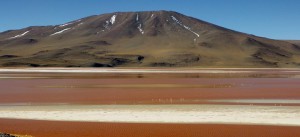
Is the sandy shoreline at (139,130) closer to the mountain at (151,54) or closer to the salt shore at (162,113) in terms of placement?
the salt shore at (162,113)

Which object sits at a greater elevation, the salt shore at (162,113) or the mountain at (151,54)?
the mountain at (151,54)

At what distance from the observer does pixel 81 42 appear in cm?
19288

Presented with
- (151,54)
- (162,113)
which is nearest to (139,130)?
(162,113)

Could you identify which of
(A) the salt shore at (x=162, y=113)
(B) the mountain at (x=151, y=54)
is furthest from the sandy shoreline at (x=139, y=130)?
(B) the mountain at (x=151, y=54)

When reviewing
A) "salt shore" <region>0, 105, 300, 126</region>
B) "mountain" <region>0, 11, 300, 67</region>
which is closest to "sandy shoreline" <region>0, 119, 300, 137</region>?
"salt shore" <region>0, 105, 300, 126</region>

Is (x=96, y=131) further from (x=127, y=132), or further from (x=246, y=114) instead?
(x=246, y=114)

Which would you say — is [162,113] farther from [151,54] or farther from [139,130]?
[151,54]

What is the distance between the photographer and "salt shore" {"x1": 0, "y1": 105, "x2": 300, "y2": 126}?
1900 cm

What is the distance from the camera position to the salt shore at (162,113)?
19.0 m

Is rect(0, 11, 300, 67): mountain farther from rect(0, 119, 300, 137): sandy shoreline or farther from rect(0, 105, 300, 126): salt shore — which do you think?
rect(0, 119, 300, 137): sandy shoreline

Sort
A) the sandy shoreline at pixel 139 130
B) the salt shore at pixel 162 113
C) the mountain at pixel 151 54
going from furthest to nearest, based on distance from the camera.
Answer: the mountain at pixel 151 54, the salt shore at pixel 162 113, the sandy shoreline at pixel 139 130

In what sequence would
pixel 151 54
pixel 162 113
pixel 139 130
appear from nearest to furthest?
pixel 139 130, pixel 162 113, pixel 151 54

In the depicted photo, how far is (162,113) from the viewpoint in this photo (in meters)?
21.2

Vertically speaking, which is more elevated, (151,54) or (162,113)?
(151,54)
